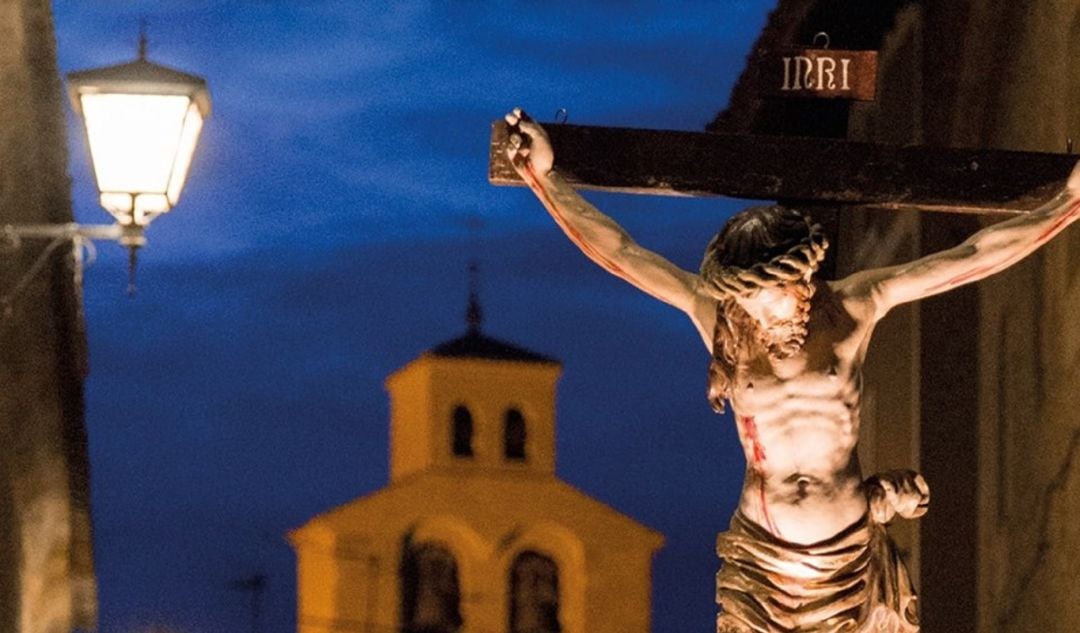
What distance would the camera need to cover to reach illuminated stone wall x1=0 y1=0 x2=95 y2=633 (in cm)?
1270

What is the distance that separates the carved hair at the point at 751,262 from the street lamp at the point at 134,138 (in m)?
3.21

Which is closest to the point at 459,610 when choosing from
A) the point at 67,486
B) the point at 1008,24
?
the point at 67,486

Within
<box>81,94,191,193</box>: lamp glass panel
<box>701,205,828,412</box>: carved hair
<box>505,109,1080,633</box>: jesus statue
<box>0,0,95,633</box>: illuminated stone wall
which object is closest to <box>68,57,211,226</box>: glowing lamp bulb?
<box>81,94,191,193</box>: lamp glass panel

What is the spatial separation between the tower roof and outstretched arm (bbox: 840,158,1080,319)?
173 feet

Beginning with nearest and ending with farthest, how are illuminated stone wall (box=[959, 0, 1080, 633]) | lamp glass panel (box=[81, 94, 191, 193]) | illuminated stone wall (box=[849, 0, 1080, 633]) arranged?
illuminated stone wall (box=[959, 0, 1080, 633])
illuminated stone wall (box=[849, 0, 1080, 633])
lamp glass panel (box=[81, 94, 191, 193])

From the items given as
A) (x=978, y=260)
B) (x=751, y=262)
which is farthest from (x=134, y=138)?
(x=978, y=260)

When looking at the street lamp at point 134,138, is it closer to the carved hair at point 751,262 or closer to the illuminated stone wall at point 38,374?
the illuminated stone wall at point 38,374

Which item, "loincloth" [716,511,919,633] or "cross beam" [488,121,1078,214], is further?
"cross beam" [488,121,1078,214]

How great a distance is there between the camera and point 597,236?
333 inches

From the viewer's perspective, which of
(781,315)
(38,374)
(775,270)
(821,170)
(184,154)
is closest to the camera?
(775,270)

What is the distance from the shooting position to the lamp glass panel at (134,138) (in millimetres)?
10891

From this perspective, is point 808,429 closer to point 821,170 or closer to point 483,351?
point 821,170

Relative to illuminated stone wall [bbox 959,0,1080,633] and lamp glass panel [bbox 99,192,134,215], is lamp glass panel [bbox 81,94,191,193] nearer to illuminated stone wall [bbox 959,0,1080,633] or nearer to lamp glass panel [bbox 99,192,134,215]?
lamp glass panel [bbox 99,192,134,215]

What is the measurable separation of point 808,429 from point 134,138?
354 centimetres
